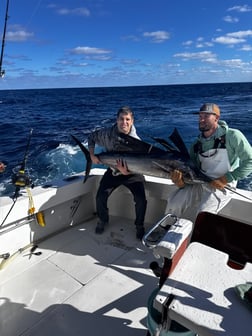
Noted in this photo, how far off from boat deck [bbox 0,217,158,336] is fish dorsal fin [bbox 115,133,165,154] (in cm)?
89

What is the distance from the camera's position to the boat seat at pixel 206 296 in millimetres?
1096

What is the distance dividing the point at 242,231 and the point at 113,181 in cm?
157

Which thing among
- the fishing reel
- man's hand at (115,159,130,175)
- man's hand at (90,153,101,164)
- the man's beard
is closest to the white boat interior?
the fishing reel

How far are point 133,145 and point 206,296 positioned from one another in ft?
5.88

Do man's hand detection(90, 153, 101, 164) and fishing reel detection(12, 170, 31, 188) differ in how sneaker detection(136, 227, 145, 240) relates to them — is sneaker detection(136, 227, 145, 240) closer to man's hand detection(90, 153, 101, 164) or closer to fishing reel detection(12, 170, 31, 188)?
man's hand detection(90, 153, 101, 164)

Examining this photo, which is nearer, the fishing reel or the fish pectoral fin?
the fishing reel

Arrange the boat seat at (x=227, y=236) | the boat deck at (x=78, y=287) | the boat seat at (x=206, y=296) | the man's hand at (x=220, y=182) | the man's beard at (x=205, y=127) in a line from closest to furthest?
the boat seat at (x=206, y=296)
the boat seat at (x=227, y=236)
the boat deck at (x=78, y=287)
the man's hand at (x=220, y=182)
the man's beard at (x=205, y=127)

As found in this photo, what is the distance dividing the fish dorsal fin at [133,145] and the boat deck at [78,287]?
894 mm

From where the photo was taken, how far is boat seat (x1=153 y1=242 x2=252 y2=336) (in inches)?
43.1

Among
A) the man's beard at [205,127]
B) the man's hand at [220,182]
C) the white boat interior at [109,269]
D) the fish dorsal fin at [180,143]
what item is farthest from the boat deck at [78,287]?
the man's beard at [205,127]

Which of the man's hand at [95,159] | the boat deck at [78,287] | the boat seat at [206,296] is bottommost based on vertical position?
the boat deck at [78,287]

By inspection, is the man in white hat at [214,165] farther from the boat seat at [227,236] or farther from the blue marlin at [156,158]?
the boat seat at [227,236]

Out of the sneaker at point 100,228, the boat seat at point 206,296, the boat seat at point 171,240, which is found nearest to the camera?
the boat seat at point 206,296

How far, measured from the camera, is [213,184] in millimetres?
2398
